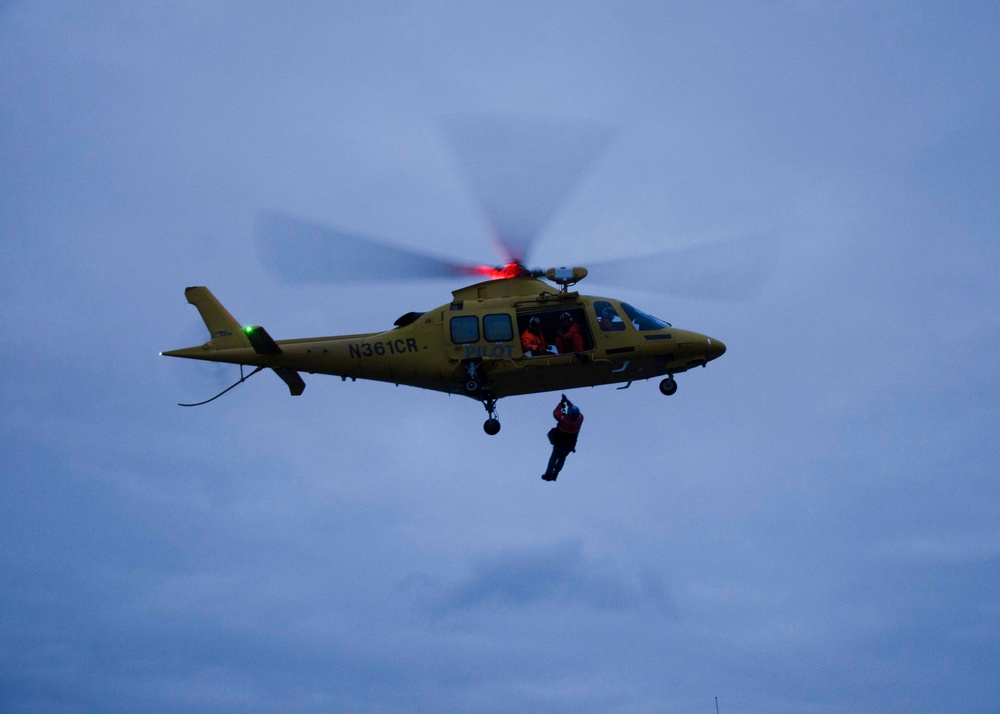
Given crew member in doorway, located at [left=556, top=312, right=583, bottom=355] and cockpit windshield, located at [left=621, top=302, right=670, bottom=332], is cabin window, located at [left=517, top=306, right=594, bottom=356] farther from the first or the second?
cockpit windshield, located at [left=621, top=302, right=670, bottom=332]

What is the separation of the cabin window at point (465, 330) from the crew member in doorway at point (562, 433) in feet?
9.70

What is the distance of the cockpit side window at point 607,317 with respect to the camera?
3086 cm

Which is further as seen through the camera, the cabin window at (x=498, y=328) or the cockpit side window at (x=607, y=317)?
the cockpit side window at (x=607, y=317)

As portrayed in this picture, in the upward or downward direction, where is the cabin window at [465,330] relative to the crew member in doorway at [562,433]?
upward

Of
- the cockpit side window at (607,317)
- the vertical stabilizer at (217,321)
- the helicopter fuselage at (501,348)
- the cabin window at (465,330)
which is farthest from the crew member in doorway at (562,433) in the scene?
the vertical stabilizer at (217,321)

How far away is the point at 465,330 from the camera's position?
3088 cm

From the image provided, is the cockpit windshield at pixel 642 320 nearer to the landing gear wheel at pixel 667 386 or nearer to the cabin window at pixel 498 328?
the landing gear wheel at pixel 667 386

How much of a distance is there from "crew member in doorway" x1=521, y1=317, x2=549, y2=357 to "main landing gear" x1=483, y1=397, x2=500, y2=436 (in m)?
1.65

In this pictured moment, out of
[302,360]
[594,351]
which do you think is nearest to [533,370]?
[594,351]

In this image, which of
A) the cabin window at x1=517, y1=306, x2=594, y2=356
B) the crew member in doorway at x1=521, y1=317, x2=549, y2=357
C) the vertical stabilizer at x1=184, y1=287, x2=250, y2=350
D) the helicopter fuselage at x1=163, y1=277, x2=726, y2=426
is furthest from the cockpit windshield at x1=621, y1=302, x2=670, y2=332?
the vertical stabilizer at x1=184, y1=287, x2=250, y2=350

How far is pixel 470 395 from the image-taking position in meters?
31.1

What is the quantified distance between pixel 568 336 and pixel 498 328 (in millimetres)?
1835

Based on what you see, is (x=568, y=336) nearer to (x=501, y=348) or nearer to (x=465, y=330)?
(x=501, y=348)

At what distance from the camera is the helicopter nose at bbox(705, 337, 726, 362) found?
31.3 meters
